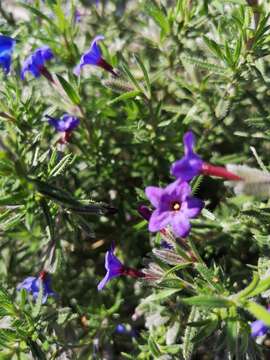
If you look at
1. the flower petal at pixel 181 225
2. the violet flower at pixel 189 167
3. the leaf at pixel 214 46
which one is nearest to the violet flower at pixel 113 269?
the flower petal at pixel 181 225

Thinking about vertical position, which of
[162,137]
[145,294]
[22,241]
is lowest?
[145,294]

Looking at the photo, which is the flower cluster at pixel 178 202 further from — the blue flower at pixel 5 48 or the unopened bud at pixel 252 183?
the blue flower at pixel 5 48

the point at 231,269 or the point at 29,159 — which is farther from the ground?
the point at 29,159

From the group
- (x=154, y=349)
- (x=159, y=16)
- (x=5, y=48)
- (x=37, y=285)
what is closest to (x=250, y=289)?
(x=154, y=349)

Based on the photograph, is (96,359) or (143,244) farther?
(143,244)

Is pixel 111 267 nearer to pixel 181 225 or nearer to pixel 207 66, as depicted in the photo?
pixel 181 225

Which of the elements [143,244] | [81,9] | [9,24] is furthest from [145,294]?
[81,9]

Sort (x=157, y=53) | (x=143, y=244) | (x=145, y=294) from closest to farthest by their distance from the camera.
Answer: (x=145, y=294)
(x=143, y=244)
(x=157, y=53)

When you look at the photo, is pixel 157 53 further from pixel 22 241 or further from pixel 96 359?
pixel 96 359
